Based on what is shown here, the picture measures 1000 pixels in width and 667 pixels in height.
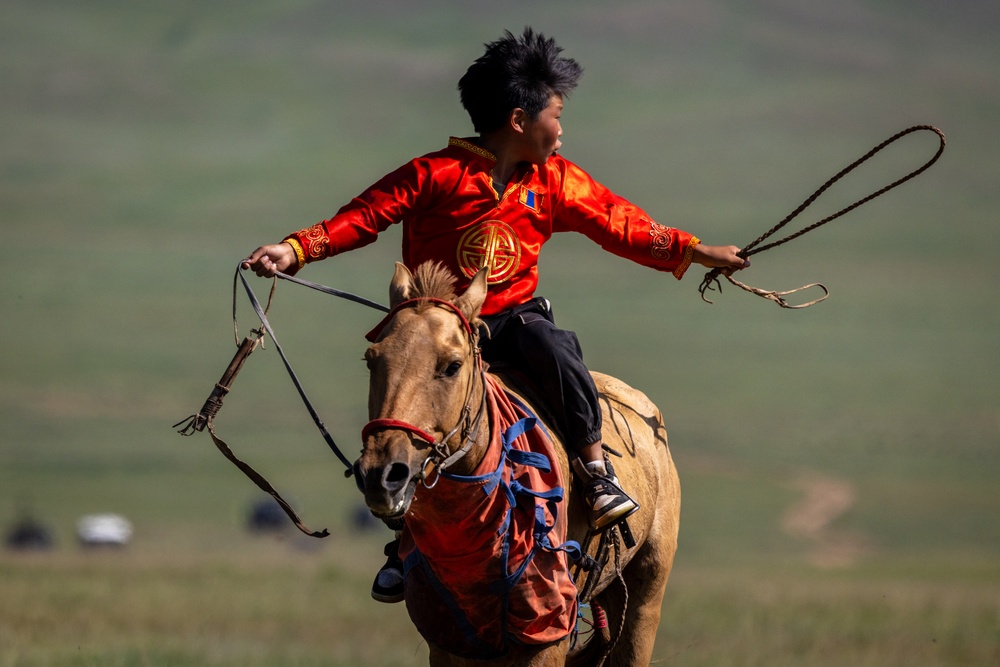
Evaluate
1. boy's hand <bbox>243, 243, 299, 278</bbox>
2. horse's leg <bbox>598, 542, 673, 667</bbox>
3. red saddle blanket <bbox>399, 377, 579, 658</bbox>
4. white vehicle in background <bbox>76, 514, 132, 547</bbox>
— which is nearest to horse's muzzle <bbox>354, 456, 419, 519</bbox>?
red saddle blanket <bbox>399, 377, 579, 658</bbox>

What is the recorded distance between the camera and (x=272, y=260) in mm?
7176

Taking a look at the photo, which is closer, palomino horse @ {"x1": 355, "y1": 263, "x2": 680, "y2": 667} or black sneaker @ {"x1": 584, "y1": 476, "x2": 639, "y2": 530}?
palomino horse @ {"x1": 355, "y1": 263, "x2": 680, "y2": 667}


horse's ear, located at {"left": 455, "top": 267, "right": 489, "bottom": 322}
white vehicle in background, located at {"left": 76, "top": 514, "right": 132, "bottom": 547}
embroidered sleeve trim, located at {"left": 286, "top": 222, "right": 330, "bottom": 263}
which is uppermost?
embroidered sleeve trim, located at {"left": 286, "top": 222, "right": 330, "bottom": 263}

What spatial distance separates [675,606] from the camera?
61.7 ft

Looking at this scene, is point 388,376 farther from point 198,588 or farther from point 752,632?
point 198,588

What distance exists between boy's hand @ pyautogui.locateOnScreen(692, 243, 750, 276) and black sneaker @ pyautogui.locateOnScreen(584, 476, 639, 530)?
1.52m

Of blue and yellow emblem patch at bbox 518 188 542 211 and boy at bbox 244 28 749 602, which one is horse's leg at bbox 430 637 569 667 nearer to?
boy at bbox 244 28 749 602

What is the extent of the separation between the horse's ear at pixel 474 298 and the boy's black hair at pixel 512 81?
1.32 meters

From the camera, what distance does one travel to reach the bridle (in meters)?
6.14

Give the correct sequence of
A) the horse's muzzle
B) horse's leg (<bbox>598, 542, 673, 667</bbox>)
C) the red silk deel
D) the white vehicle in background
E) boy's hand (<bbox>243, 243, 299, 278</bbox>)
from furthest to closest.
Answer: the white vehicle in background → horse's leg (<bbox>598, 542, 673, 667</bbox>) → the red silk deel → boy's hand (<bbox>243, 243, 299, 278</bbox>) → the horse's muzzle

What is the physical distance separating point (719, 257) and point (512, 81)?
150cm

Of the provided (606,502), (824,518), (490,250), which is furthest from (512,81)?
(824,518)

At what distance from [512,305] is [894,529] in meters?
42.7

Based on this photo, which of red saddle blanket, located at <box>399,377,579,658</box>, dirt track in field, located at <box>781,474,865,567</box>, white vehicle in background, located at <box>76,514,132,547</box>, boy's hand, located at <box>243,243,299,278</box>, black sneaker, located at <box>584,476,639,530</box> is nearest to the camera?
red saddle blanket, located at <box>399,377,579,658</box>
